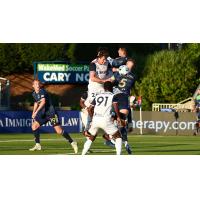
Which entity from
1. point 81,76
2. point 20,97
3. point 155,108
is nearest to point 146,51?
point 81,76

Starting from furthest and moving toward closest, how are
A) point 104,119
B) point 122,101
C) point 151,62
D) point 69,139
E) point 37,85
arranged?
1. point 151,62
2. point 37,85
3. point 69,139
4. point 122,101
5. point 104,119

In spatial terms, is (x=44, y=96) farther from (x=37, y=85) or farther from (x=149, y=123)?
(x=149, y=123)

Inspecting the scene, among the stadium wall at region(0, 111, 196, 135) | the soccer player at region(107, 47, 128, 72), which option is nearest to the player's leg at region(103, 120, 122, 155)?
the soccer player at region(107, 47, 128, 72)

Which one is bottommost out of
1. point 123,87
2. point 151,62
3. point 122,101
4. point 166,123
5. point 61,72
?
point 166,123

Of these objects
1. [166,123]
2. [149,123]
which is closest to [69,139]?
[166,123]

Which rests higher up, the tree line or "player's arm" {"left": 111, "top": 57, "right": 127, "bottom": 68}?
the tree line

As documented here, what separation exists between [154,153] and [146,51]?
41.3m

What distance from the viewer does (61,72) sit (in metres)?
61.1

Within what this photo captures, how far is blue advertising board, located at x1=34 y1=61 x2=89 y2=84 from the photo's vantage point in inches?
2371

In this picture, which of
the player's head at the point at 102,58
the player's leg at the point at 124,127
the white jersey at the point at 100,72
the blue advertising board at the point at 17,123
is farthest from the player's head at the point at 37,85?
the blue advertising board at the point at 17,123

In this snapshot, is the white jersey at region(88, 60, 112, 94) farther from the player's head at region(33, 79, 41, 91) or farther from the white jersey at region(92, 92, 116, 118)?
the white jersey at region(92, 92, 116, 118)

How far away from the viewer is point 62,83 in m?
62.9

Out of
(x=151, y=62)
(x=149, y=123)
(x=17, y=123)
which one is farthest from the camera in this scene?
(x=151, y=62)

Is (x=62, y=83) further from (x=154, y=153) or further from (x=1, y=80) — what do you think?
(x=154, y=153)
